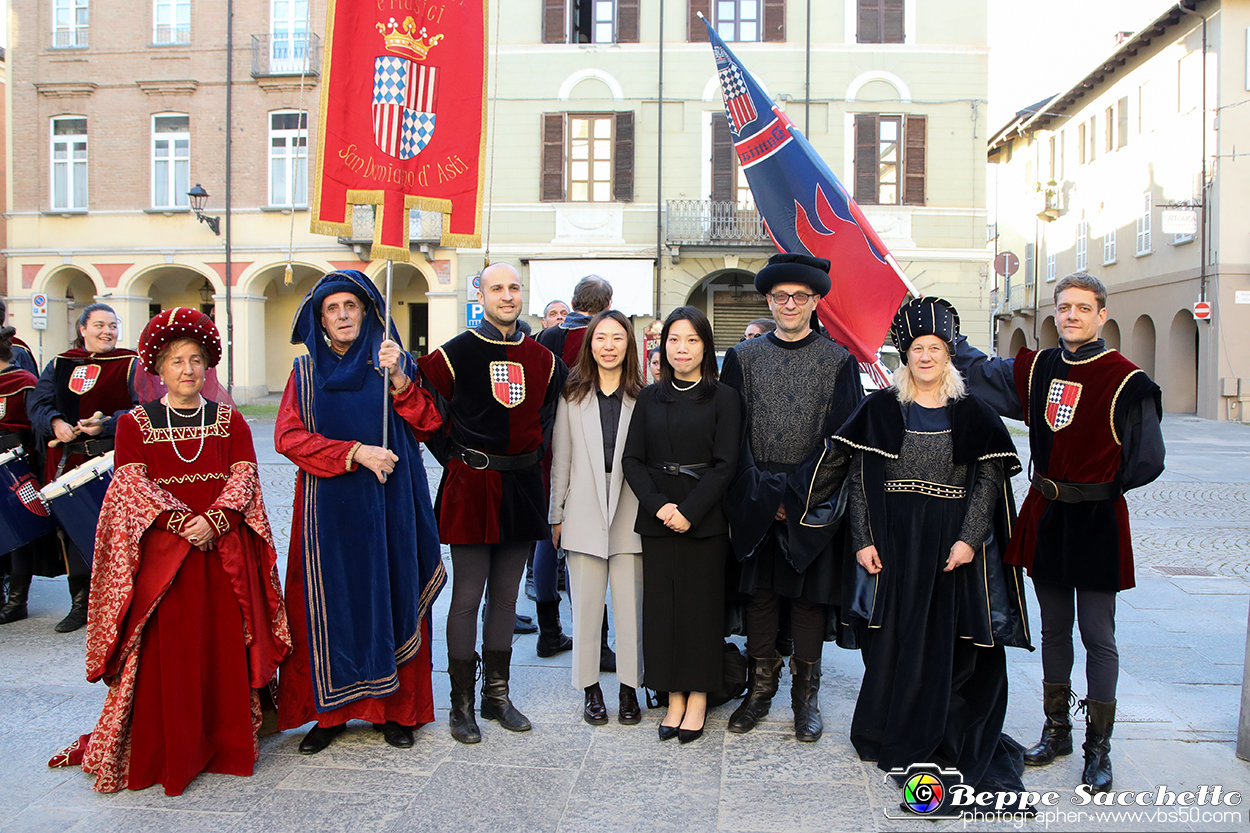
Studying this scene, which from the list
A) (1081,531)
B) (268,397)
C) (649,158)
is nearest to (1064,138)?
(649,158)

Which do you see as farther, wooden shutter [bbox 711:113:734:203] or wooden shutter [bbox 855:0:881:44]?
wooden shutter [bbox 711:113:734:203]

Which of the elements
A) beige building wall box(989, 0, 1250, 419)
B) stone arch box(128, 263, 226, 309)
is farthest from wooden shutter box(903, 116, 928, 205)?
stone arch box(128, 263, 226, 309)

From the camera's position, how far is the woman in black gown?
3367 millimetres

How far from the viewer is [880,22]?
19125 mm

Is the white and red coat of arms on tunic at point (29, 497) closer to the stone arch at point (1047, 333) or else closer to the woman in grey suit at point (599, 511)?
the woman in grey suit at point (599, 511)

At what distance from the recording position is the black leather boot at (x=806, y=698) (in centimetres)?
377

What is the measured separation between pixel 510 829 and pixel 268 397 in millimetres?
21615

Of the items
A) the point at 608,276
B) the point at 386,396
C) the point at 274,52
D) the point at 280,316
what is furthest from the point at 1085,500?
the point at 280,316

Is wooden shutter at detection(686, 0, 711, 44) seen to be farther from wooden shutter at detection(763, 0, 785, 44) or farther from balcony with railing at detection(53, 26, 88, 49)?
Result: balcony with railing at detection(53, 26, 88, 49)

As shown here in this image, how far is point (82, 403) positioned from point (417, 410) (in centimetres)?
282

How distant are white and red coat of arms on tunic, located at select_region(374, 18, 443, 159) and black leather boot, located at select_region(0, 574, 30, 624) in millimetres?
3885

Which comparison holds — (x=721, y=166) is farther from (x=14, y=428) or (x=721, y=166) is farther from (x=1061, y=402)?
(x=1061, y=402)

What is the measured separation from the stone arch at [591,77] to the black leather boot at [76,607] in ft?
53.0

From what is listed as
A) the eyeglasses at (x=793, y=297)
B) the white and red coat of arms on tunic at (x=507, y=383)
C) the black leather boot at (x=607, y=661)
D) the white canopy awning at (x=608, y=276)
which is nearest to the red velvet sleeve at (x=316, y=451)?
the white and red coat of arms on tunic at (x=507, y=383)
